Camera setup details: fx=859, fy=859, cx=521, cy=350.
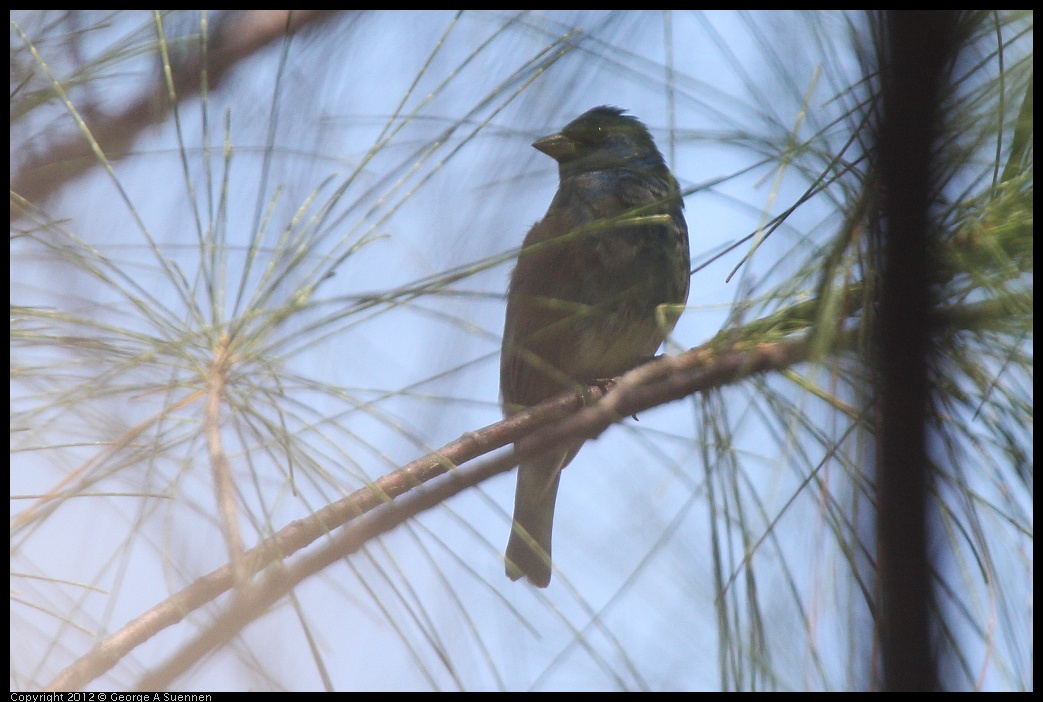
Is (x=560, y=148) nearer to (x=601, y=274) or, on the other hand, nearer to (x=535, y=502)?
(x=601, y=274)

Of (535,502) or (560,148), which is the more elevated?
(560,148)

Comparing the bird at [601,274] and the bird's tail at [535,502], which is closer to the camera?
the bird at [601,274]

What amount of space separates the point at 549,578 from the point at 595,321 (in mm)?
1025

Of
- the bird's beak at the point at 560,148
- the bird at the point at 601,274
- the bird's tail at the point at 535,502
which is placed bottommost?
the bird's tail at the point at 535,502

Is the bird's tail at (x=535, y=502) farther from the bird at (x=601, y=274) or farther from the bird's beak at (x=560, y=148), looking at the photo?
the bird's beak at (x=560, y=148)

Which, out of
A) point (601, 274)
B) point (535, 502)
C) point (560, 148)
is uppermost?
point (560, 148)

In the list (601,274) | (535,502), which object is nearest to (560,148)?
(601,274)

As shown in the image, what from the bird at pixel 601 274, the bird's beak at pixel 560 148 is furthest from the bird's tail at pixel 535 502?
the bird's beak at pixel 560 148

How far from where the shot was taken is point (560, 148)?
399cm

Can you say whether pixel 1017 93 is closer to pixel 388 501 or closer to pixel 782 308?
pixel 782 308

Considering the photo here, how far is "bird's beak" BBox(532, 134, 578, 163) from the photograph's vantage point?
12.7 feet

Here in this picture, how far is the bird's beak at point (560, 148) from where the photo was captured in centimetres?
387

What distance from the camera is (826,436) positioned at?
1458 mm

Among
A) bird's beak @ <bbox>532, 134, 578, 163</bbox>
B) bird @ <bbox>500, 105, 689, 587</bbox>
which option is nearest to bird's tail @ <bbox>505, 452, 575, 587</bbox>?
bird @ <bbox>500, 105, 689, 587</bbox>
